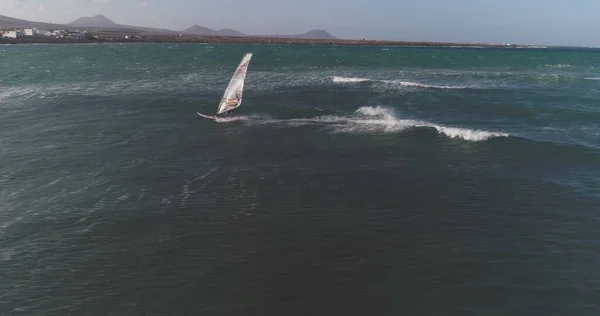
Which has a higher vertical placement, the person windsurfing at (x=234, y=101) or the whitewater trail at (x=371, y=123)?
the person windsurfing at (x=234, y=101)

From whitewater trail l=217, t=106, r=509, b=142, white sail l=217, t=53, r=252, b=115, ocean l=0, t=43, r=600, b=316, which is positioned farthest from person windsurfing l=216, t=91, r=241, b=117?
ocean l=0, t=43, r=600, b=316

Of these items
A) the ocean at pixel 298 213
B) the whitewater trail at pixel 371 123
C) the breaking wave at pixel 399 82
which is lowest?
the ocean at pixel 298 213

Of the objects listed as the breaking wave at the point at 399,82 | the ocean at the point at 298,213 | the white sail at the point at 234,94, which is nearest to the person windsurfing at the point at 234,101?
the white sail at the point at 234,94

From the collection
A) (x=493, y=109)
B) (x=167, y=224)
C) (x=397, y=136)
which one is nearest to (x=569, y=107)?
(x=493, y=109)

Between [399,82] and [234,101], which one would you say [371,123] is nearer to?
[234,101]

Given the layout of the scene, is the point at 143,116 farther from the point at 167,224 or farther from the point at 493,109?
the point at 493,109

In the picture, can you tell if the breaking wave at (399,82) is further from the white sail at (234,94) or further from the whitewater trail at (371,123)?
the white sail at (234,94)

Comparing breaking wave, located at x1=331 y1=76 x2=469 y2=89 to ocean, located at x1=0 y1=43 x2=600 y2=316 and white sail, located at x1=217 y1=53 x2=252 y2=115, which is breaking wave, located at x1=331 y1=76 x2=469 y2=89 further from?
white sail, located at x1=217 y1=53 x2=252 y2=115

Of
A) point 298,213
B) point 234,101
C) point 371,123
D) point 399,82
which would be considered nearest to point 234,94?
point 234,101
